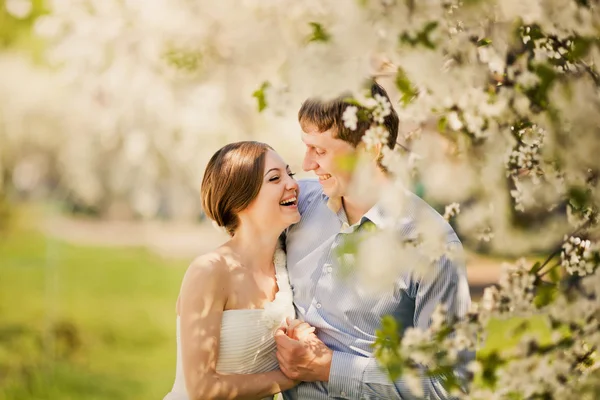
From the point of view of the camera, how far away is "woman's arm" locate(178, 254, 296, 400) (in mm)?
2484

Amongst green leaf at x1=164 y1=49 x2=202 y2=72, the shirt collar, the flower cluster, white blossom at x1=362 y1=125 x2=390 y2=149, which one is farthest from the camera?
green leaf at x1=164 y1=49 x2=202 y2=72

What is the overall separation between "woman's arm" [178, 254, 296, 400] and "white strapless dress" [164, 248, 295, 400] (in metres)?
0.04

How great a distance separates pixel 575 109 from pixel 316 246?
4.82 feet

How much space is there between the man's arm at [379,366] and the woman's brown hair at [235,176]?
0.53 metres

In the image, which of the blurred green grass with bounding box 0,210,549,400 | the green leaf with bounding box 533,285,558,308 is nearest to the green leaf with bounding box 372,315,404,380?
the green leaf with bounding box 533,285,558,308

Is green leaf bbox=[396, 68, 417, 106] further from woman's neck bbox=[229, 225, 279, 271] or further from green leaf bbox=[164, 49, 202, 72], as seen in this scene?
green leaf bbox=[164, 49, 202, 72]

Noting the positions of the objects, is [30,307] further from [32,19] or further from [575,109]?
[575,109]

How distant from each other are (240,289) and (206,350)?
0.25m

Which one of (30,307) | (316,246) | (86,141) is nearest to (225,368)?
(316,246)

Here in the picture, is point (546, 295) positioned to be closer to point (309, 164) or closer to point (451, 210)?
point (451, 210)

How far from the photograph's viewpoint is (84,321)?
29.6ft

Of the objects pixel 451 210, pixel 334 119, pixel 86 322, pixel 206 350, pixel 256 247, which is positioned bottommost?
pixel 86 322

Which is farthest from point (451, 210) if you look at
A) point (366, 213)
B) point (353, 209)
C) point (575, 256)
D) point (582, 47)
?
point (582, 47)

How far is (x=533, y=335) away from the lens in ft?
4.62
